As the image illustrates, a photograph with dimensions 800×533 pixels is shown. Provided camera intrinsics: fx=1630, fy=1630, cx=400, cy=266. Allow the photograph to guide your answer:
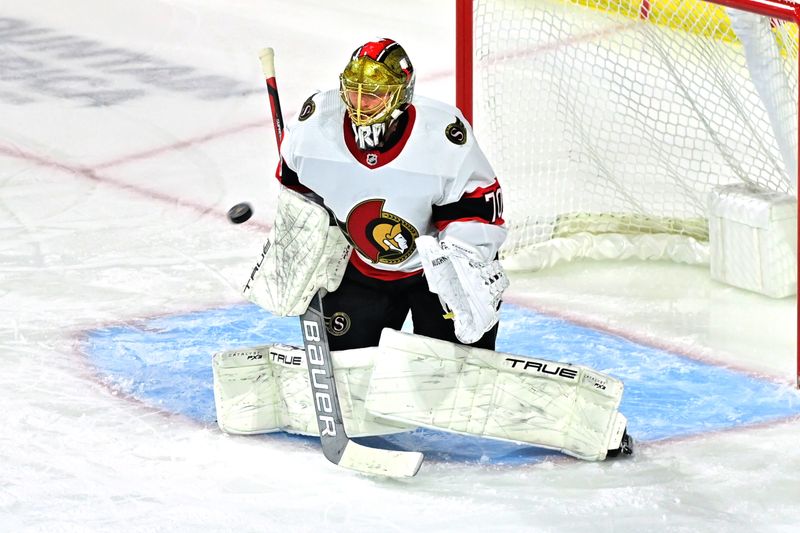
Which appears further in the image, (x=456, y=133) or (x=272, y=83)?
(x=272, y=83)

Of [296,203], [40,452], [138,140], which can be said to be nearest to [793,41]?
[296,203]

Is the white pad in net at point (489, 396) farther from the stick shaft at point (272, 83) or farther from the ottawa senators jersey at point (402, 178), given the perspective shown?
the stick shaft at point (272, 83)

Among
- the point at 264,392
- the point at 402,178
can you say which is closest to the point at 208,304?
the point at 264,392

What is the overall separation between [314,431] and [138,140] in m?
2.25

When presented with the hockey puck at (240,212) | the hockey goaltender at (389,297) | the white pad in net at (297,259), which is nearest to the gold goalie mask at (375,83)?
the hockey goaltender at (389,297)

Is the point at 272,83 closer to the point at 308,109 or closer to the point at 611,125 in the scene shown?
the point at 308,109

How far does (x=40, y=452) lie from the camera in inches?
131

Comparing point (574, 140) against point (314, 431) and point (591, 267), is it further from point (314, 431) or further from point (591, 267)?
point (314, 431)

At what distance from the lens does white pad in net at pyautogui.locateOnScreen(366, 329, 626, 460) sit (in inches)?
Result: 127

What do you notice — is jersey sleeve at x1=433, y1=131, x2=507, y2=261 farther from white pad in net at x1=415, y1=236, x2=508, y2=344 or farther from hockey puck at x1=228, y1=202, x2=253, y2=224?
hockey puck at x1=228, y1=202, x2=253, y2=224

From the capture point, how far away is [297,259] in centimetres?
327

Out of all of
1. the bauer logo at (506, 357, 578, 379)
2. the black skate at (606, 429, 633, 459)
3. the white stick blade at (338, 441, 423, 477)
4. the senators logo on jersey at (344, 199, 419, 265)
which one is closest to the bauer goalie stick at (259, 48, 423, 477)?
the white stick blade at (338, 441, 423, 477)

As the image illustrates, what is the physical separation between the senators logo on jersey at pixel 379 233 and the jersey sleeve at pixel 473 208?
81 millimetres

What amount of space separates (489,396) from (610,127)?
4.99 feet
